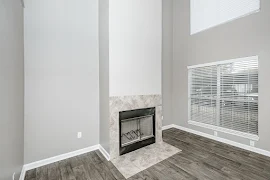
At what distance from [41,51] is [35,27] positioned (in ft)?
1.36

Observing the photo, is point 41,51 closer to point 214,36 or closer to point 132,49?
point 132,49

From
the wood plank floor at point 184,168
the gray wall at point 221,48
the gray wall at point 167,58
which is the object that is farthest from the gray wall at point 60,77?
the gray wall at point 221,48

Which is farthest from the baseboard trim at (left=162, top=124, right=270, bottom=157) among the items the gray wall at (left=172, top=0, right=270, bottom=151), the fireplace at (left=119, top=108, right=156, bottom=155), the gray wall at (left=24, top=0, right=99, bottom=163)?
the gray wall at (left=24, top=0, right=99, bottom=163)

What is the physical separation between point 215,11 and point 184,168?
377 cm

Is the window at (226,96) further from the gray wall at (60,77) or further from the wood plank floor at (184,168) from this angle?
the gray wall at (60,77)

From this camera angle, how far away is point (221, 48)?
3.25 m

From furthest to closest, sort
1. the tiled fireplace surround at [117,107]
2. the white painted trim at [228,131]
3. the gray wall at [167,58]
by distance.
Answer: the gray wall at [167,58], the white painted trim at [228,131], the tiled fireplace surround at [117,107]

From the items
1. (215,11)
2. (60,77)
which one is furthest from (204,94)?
(60,77)

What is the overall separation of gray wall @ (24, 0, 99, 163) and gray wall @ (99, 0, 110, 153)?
0.14 meters

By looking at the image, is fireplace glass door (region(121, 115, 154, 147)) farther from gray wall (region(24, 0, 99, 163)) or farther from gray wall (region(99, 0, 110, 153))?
gray wall (region(24, 0, 99, 163))

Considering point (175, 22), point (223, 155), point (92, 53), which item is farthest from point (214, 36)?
point (92, 53)

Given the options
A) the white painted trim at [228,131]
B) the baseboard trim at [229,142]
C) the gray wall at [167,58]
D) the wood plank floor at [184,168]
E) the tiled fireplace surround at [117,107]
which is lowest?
the wood plank floor at [184,168]

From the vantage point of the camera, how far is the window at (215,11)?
2.85 m

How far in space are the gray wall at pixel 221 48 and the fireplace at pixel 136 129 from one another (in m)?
1.53
